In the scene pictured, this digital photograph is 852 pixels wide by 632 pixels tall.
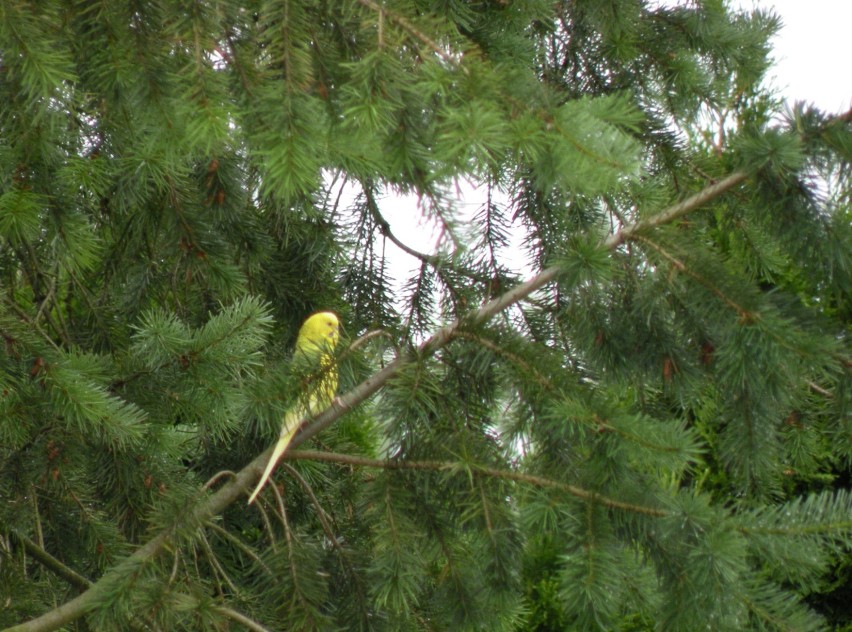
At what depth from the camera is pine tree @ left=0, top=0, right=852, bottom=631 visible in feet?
4.14

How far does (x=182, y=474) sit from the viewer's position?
243 cm

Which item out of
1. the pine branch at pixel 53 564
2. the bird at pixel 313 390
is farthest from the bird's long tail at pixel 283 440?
the pine branch at pixel 53 564

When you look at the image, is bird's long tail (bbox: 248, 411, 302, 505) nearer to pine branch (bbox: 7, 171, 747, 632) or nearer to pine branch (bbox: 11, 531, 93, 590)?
pine branch (bbox: 7, 171, 747, 632)

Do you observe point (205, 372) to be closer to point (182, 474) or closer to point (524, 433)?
point (182, 474)

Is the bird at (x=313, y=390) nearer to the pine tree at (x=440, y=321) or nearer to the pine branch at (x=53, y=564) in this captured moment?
the pine tree at (x=440, y=321)

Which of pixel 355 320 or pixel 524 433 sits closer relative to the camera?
pixel 524 433

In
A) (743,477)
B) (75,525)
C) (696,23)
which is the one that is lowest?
(743,477)

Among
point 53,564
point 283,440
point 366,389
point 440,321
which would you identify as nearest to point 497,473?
point 366,389

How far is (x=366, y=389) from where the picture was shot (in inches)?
68.1

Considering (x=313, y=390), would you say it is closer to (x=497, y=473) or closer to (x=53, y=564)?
(x=497, y=473)

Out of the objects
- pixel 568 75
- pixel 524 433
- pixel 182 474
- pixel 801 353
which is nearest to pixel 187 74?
pixel 524 433

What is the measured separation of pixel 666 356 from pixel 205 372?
919 mm

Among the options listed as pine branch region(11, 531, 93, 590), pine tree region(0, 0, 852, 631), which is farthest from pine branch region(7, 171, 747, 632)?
pine branch region(11, 531, 93, 590)

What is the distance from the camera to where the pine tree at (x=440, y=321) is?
1.26m
